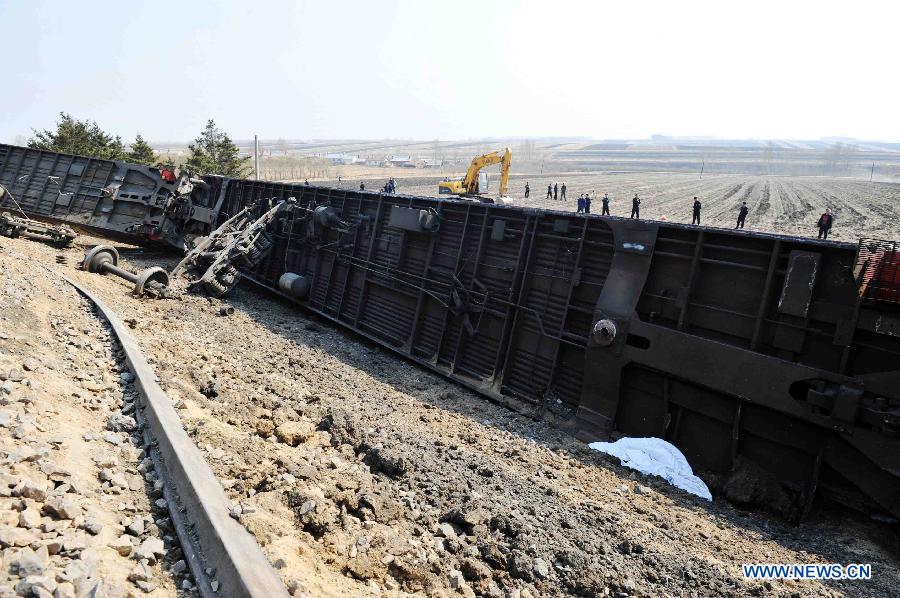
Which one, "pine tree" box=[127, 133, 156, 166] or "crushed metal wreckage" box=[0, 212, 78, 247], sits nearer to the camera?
"crushed metal wreckage" box=[0, 212, 78, 247]

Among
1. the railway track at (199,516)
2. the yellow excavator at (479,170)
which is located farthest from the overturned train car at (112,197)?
the railway track at (199,516)

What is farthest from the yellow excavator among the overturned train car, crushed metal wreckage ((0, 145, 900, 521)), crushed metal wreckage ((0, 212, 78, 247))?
crushed metal wreckage ((0, 212, 78, 247))

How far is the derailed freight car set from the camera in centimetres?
604

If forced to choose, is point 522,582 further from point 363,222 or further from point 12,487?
point 363,222

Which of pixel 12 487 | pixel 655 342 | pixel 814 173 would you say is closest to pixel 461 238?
pixel 655 342

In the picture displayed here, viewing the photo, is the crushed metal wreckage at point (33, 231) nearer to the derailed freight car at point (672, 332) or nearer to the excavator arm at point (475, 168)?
the derailed freight car at point (672, 332)

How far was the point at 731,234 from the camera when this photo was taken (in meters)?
7.11

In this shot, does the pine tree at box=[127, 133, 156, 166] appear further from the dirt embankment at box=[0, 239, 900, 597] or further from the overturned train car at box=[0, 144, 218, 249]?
the dirt embankment at box=[0, 239, 900, 597]

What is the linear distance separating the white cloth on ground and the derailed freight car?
0.75 ft

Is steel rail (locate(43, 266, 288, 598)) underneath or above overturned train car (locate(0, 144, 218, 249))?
underneath

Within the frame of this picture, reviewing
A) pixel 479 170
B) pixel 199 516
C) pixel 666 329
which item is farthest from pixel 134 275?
pixel 479 170

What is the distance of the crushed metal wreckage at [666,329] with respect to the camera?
19.8 ft

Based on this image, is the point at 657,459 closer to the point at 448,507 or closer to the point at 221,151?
the point at 448,507

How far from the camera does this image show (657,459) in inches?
283
